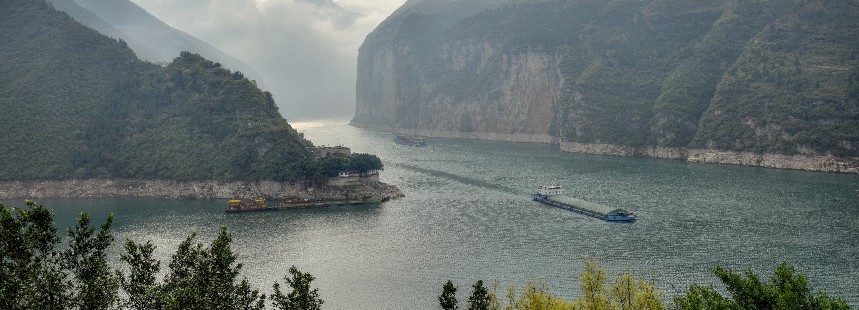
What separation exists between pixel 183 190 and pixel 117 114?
1440 inches

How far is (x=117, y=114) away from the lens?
6216 inches

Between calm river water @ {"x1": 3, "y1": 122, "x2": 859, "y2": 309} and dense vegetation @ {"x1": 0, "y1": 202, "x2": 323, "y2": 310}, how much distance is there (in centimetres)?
2605

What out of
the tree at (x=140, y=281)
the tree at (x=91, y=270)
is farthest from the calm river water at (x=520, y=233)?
the tree at (x=91, y=270)

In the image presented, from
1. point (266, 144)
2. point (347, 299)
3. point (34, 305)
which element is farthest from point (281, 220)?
point (34, 305)

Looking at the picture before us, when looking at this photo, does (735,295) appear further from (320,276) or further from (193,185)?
(193,185)

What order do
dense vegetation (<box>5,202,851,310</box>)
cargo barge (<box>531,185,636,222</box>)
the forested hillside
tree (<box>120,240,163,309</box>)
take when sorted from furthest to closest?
the forested hillside → cargo barge (<box>531,185,636,222</box>) → tree (<box>120,240,163,309</box>) → dense vegetation (<box>5,202,851,310</box>)

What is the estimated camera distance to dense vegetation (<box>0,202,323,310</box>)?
35781 mm

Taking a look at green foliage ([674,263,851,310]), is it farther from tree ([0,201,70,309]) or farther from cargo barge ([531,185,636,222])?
cargo barge ([531,185,636,222])

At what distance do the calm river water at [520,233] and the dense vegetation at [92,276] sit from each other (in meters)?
26.0

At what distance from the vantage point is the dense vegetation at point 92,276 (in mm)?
35781

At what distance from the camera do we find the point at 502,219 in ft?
359

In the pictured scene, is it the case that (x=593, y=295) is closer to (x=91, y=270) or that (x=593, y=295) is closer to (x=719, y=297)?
(x=719, y=297)

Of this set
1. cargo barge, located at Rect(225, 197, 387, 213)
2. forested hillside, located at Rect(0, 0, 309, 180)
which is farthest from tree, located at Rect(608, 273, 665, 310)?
forested hillside, located at Rect(0, 0, 309, 180)

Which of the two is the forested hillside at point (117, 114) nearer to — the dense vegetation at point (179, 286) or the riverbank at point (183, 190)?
the riverbank at point (183, 190)
